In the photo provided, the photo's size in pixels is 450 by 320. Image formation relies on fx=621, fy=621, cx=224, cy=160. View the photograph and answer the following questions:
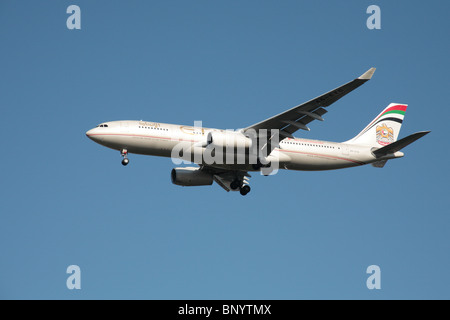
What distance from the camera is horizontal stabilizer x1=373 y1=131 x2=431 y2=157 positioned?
39688 mm

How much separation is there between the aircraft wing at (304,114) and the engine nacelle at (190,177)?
20.7ft

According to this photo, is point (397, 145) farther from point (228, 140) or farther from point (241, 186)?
point (228, 140)

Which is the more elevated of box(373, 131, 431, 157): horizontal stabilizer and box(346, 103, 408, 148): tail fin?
box(346, 103, 408, 148): tail fin

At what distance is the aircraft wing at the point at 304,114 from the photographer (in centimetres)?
3348

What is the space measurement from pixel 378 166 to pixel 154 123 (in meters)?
16.7

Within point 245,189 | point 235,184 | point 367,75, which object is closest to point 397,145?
point 245,189

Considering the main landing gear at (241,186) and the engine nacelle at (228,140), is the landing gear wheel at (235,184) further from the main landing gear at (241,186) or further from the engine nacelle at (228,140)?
the engine nacelle at (228,140)

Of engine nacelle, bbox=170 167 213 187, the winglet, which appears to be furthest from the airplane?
the winglet

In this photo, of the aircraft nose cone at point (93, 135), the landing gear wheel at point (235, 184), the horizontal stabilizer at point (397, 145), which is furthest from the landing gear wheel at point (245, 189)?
the aircraft nose cone at point (93, 135)

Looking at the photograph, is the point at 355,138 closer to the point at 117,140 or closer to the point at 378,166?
the point at 378,166

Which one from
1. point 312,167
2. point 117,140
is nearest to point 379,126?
point 312,167

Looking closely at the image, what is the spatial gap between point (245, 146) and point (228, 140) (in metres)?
1.34

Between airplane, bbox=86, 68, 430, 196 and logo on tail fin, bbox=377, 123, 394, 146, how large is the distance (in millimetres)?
2167

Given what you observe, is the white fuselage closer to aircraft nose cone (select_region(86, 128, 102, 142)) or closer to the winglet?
aircraft nose cone (select_region(86, 128, 102, 142))
